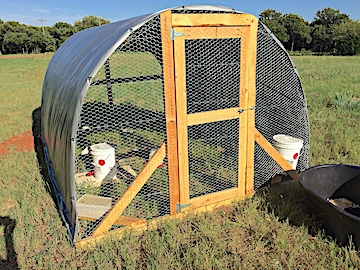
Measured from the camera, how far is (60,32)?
160 ft

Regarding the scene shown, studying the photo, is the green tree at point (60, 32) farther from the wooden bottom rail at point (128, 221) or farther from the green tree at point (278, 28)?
the wooden bottom rail at point (128, 221)

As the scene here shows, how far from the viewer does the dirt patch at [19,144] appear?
580 centimetres

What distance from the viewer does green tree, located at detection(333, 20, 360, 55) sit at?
131 feet

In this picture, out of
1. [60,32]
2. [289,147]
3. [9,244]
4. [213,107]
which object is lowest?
[9,244]

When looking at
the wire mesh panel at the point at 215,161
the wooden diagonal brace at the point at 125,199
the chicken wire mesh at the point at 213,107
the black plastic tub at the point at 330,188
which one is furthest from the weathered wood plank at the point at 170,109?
the black plastic tub at the point at 330,188

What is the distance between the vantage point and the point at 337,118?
7129mm

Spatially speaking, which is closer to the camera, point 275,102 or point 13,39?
point 275,102

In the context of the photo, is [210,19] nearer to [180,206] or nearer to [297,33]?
[180,206]

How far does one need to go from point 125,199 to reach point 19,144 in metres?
3.99

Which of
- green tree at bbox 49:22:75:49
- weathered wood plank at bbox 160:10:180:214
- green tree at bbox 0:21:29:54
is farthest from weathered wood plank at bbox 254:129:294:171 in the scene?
green tree at bbox 0:21:29:54

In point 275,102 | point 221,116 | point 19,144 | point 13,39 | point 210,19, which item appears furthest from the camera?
point 13,39

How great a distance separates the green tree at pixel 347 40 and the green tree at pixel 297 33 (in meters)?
5.39

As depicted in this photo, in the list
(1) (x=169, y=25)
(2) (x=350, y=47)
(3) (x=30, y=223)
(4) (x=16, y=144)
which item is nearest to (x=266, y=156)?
(1) (x=169, y=25)

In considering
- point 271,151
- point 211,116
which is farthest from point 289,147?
point 211,116
